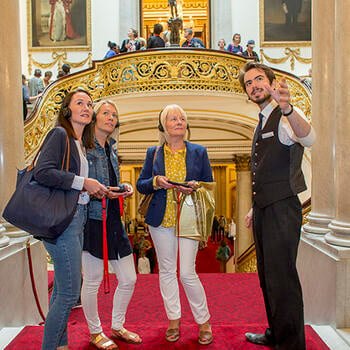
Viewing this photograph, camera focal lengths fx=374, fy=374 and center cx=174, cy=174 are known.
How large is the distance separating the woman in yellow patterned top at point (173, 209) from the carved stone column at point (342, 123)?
3.26ft

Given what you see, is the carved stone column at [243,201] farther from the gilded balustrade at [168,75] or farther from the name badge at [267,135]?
the name badge at [267,135]

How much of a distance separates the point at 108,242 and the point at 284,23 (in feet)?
40.3

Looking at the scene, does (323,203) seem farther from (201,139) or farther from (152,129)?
(201,139)

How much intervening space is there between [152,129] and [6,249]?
8433 millimetres

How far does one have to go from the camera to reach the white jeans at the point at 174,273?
2.59 m

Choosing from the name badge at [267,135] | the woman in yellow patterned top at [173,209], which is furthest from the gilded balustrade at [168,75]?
the name badge at [267,135]

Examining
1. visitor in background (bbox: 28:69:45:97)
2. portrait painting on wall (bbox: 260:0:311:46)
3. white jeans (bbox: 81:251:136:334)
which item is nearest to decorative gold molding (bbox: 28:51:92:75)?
visitor in background (bbox: 28:69:45:97)

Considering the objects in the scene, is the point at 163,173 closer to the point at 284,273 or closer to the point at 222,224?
the point at 284,273

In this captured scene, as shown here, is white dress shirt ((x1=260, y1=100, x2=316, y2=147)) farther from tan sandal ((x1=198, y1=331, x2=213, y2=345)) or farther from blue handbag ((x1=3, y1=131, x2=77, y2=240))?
tan sandal ((x1=198, y1=331, x2=213, y2=345))

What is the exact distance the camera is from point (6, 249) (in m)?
2.84

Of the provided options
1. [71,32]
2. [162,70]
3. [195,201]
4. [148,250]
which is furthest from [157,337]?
[71,32]

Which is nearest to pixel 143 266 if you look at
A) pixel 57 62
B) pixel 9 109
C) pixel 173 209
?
pixel 9 109

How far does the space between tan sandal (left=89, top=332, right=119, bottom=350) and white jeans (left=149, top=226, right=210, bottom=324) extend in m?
0.43

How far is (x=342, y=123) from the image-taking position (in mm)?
2771
